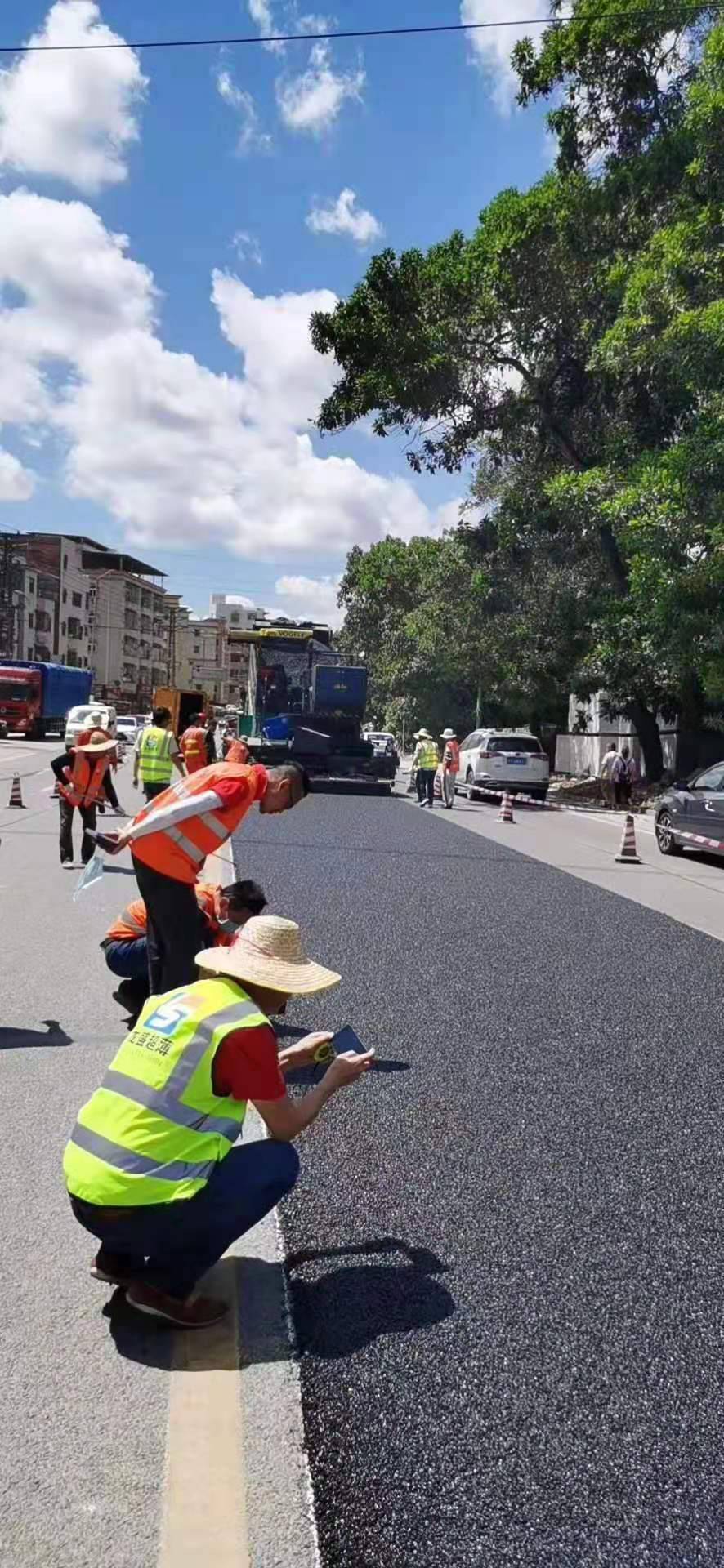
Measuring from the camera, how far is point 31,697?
47.9 m

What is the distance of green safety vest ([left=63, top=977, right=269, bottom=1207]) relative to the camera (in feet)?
10.3

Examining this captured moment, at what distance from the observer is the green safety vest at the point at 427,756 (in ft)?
80.6

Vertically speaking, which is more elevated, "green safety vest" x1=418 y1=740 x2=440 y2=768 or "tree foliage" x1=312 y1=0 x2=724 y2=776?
"tree foliage" x1=312 y1=0 x2=724 y2=776

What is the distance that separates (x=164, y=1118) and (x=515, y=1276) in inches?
50.7

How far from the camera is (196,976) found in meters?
5.54

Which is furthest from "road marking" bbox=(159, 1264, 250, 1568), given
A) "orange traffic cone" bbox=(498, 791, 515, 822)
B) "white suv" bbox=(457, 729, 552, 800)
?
"white suv" bbox=(457, 729, 552, 800)

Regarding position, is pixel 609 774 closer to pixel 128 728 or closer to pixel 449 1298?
pixel 449 1298

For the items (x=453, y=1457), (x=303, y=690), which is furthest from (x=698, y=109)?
(x=453, y=1457)

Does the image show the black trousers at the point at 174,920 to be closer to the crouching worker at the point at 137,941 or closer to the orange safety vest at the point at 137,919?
the crouching worker at the point at 137,941

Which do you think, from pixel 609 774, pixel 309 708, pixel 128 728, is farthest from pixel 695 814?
pixel 128 728

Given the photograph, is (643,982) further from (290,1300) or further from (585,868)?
(585,868)

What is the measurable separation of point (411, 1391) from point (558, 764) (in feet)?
146

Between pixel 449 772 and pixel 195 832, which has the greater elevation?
pixel 195 832

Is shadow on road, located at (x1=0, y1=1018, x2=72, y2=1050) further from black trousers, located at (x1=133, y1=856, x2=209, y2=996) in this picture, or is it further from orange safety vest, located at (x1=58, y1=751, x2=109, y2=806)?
orange safety vest, located at (x1=58, y1=751, x2=109, y2=806)
